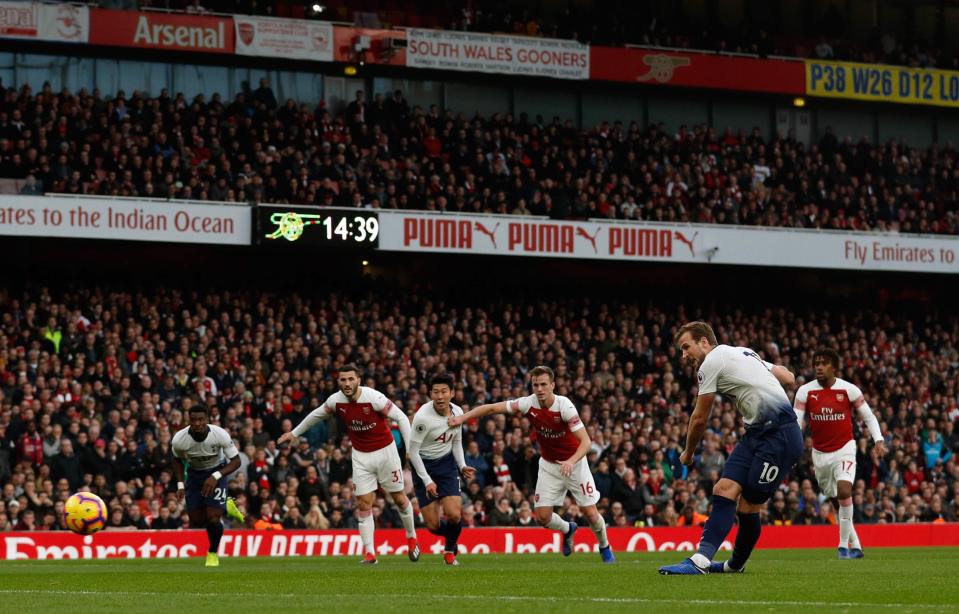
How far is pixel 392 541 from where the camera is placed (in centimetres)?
2353

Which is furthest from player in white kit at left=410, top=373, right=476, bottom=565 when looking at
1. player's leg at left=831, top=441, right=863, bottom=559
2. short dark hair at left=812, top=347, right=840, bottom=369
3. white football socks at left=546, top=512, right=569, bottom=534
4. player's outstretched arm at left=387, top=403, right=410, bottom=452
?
player's leg at left=831, top=441, right=863, bottom=559

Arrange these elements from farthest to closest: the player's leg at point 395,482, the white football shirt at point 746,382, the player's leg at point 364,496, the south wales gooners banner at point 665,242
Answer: the south wales gooners banner at point 665,242 < the player's leg at point 395,482 < the player's leg at point 364,496 < the white football shirt at point 746,382

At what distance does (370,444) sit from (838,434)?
18.1 ft

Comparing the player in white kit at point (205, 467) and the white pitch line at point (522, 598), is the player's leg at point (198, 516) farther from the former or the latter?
the white pitch line at point (522, 598)

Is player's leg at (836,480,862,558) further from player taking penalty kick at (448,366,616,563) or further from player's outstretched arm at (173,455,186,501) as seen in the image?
player's outstretched arm at (173,455,186,501)

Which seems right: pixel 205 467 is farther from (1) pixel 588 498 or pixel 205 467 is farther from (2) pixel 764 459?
(2) pixel 764 459

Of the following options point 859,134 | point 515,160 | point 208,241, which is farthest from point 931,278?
point 208,241

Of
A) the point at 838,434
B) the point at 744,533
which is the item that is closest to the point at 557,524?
the point at 838,434

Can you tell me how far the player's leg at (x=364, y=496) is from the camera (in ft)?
57.2

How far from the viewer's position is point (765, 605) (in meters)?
9.01

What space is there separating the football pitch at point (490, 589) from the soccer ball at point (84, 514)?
2.01 ft

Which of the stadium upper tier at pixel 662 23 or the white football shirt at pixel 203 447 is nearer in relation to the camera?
the white football shirt at pixel 203 447

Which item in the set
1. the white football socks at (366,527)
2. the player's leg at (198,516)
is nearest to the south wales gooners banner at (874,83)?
the white football socks at (366,527)

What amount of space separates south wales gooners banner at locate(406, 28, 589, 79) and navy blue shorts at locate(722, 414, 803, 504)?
84.8 ft
